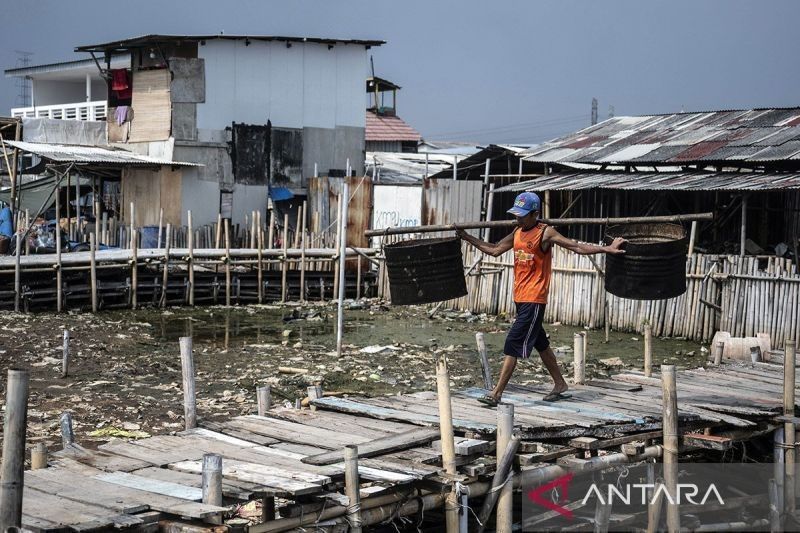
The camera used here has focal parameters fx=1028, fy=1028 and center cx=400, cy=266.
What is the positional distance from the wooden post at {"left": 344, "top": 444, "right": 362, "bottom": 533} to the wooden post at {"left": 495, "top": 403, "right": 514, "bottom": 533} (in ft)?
3.87

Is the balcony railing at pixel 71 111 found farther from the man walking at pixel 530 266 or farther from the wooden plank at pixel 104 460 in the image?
the wooden plank at pixel 104 460

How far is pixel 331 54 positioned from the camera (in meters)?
29.3

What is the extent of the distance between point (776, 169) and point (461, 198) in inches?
283

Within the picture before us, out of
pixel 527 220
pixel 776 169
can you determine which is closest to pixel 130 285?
pixel 776 169

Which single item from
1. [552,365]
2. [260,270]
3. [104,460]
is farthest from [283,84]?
[104,460]

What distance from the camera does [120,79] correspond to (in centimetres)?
2902

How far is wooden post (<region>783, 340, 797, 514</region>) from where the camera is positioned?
A: 9117 mm

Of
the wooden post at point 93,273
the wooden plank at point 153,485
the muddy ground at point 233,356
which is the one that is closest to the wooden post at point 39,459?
the wooden plank at point 153,485

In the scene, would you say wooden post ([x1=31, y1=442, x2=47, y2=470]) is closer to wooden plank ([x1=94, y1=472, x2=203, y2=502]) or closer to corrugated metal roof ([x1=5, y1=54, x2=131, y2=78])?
wooden plank ([x1=94, y1=472, x2=203, y2=502])

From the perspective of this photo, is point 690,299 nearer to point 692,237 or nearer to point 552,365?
point 692,237

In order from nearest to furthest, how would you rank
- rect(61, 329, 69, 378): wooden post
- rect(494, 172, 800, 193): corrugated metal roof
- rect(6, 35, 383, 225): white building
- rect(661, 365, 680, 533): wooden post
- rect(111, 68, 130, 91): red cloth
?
rect(661, 365, 680, 533): wooden post, rect(61, 329, 69, 378): wooden post, rect(494, 172, 800, 193): corrugated metal roof, rect(6, 35, 383, 225): white building, rect(111, 68, 130, 91): red cloth

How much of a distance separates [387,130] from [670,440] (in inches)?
1316

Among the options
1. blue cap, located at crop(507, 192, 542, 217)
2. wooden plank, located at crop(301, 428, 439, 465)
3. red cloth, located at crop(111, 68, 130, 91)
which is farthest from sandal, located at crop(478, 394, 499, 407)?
red cloth, located at crop(111, 68, 130, 91)

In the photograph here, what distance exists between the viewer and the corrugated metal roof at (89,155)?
23062 millimetres
